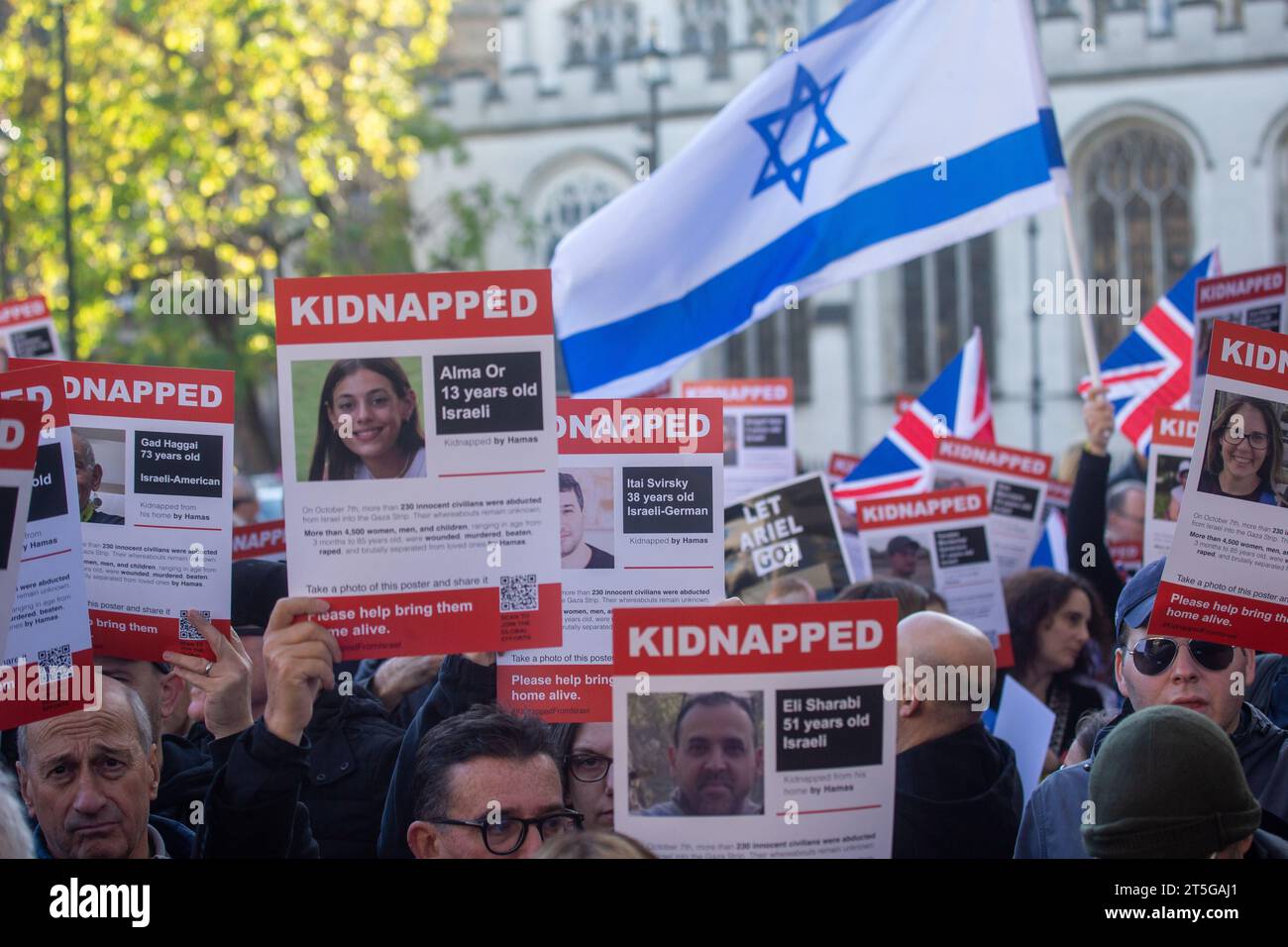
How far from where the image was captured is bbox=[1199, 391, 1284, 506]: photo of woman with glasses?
327 cm

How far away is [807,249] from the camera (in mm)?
6074

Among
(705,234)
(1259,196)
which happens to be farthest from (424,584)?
(1259,196)

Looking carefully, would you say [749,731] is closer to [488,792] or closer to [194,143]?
[488,792]

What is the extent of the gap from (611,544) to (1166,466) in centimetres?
223

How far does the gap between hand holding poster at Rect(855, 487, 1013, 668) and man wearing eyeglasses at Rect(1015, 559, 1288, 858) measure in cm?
183

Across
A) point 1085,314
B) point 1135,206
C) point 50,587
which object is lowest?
point 50,587

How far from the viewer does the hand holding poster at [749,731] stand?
268cm

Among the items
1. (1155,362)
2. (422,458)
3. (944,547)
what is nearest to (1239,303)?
(944,547)

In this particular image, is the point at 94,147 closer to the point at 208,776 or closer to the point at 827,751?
→ the point at 208,776

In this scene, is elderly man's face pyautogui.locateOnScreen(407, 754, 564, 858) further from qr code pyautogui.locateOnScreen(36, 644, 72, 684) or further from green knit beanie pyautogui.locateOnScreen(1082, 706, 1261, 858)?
green knit beanie pyautogui.locateOnScreen(1082, 706, 1261, 858)

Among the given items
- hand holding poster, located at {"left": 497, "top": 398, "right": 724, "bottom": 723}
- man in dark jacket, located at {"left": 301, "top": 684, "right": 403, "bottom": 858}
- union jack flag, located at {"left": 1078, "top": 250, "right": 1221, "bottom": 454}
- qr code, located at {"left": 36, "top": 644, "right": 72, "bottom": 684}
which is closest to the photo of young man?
hand holding poster, located at {"left": 497, "top": 398, "right": 724, "bottom": 723}

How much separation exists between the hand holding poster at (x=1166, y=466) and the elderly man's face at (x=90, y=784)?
3022mm

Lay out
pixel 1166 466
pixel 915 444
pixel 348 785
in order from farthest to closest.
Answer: pixel 915 444 < pixel 1166 466 < pixel 348 785

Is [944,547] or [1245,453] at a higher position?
[1245,453]
